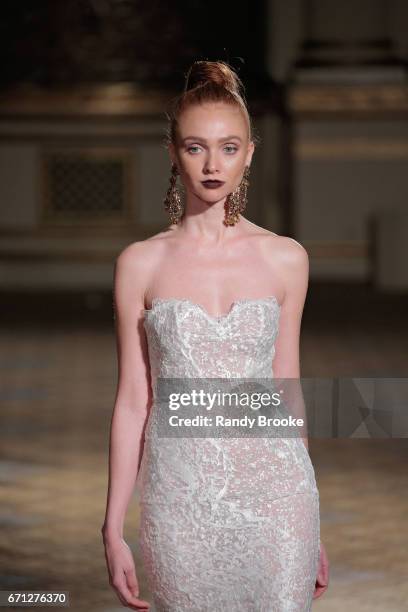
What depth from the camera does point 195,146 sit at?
6.48 ft

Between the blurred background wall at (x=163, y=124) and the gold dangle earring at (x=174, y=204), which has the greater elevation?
the gold dangle earring at (x=174, y=204)

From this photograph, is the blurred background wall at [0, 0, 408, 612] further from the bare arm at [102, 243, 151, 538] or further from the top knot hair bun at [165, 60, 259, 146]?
the top knot hair bun at [165, 60, 259, 146]

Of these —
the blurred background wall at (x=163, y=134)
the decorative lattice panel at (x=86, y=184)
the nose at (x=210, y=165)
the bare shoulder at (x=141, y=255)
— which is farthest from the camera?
the decorative lattice panel at (x=86, y=184)

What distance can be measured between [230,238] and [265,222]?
14.4 m

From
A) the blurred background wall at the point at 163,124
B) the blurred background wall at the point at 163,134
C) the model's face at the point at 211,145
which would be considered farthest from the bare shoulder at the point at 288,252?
the blurred background wall at the point at 163,124

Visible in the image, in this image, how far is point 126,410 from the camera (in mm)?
2061

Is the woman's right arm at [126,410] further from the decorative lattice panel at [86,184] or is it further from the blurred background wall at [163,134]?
the decorative lattice panel at [86,184]

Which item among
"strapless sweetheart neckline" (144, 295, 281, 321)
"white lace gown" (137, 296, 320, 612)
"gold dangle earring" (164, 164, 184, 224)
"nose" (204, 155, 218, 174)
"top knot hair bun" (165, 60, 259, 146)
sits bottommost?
"white lace gown" (137, 296, 320, 612)

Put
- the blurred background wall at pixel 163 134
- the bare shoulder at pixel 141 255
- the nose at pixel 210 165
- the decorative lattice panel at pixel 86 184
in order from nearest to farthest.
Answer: the nose at pixel 210 165
the bare shoulder at pixel 141 255
the blurred background wall at pixel 163 134
the decorative lattice panel at pixel 86 184

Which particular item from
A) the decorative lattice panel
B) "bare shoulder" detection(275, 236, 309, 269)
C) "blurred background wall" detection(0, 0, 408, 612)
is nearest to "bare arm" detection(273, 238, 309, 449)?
"bare shoulder" detection(275, 236, 309, 269)

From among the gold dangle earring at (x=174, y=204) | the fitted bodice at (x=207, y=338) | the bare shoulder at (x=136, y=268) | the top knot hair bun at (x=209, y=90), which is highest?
the top knot hair bun at (x=209, y=90)

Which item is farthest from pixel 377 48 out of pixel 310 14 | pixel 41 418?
pixel 41 418

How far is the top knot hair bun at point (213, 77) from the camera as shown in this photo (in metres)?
1.98

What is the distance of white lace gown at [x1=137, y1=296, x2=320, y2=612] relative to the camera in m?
2.00
